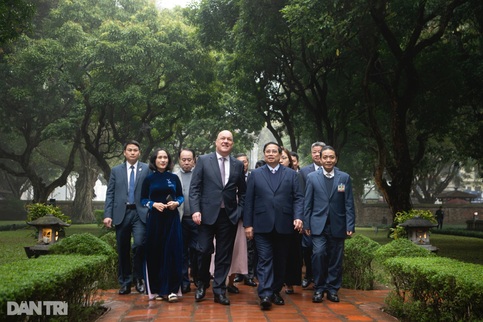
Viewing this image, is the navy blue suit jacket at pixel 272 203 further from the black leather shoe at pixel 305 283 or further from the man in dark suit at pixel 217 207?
the black leather shoe at pixel 305 283

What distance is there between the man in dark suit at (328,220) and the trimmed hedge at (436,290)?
0.92 meters

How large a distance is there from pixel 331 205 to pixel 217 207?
1.61m

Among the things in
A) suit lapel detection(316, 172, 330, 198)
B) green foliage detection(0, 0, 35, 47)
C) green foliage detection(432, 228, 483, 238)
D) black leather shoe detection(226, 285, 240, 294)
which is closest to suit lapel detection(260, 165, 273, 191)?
suit lapel detection(316, 172, 330, 198)

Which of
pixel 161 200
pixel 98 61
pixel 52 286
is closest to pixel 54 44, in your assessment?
pixel 98 61

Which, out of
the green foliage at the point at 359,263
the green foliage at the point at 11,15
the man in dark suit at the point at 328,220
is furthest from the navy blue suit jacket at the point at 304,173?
the green foliage at the point at 11,15

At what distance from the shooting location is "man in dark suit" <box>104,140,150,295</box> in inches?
312

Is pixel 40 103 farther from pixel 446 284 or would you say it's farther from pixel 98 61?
pixel 446 284

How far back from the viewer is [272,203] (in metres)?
7.24

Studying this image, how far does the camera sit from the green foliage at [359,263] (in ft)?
27.6

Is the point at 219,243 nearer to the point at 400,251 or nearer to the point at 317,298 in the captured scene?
the point at 317,298

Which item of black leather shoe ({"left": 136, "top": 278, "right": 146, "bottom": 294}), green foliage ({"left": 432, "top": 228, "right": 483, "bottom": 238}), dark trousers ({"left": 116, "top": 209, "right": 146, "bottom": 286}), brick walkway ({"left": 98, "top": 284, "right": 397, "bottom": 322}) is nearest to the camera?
brick walkway ({"left": 98, "top": 284, "right": 397, "bottom": 322})

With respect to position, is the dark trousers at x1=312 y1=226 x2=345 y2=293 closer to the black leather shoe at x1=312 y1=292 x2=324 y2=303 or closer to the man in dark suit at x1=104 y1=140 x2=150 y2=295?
the black leather shoe at x1=312 y1=292 x2=324 y2=303

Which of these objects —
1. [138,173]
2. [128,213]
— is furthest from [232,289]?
[138,173]

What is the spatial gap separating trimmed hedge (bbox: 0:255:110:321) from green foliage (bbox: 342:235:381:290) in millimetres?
3830
